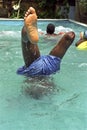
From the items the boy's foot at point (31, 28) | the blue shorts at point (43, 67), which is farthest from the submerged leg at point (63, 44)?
the boy's foot at point (31, 28)

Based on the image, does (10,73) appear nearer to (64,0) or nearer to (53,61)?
(53,61)

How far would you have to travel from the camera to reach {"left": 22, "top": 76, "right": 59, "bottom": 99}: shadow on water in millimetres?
5109

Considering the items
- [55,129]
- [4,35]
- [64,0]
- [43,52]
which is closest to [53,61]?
[55,129]

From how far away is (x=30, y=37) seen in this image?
16.6ft

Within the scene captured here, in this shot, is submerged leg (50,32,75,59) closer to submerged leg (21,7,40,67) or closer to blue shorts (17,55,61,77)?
blue shorts (17,55,61,77)

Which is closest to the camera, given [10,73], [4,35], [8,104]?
[8,104]

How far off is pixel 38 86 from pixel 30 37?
0.67 m

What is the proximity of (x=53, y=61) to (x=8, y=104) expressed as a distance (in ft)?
3.37

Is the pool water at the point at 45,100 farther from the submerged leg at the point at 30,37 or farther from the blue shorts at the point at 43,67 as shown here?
the submerged leg at the point at 30,37

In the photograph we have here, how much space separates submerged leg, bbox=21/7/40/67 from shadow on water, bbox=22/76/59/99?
0.26 m

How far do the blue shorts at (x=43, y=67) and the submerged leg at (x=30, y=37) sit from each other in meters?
0.09

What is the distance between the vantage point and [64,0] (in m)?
17.7

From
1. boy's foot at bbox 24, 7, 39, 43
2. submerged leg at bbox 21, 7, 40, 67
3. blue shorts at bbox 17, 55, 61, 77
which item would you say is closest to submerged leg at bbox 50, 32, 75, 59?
blue shorts at bbox 17, 55, 61, 77

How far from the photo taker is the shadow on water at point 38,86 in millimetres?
5109
